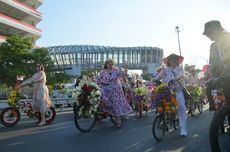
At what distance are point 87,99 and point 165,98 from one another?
2274 mm

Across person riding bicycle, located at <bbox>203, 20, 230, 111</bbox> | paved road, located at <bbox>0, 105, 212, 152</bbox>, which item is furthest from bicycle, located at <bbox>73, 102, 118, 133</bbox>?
person riding bicycle, located at <bbox>203, 20, 230, 111</bbox>

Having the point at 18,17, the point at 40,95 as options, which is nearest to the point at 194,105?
the point at 40,95

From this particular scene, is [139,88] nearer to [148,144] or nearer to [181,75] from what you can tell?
[181,75]

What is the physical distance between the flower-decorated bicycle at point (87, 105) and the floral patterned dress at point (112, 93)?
0.30 meters

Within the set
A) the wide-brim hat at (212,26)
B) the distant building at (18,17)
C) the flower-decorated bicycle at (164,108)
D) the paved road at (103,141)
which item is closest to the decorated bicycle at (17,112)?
the paved road at (103,141)

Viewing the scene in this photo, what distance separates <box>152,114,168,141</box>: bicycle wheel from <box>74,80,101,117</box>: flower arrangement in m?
2.22

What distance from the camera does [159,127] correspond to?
8.16 m

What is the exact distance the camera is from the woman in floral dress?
34.3 ft

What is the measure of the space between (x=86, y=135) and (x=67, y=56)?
109011 mm

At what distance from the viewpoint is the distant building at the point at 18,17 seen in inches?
2062

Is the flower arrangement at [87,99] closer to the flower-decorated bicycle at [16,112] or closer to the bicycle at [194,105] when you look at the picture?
the flower-decorated bicycle at [16,112]

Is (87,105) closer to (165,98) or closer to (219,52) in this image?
(165,98)

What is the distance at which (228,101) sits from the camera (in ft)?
15.1

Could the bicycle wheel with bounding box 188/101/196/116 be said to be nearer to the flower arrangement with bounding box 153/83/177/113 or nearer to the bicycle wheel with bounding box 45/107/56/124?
the bicycle wheel with bounding box 45/107/56/124
